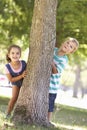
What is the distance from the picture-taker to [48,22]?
8.46 metres

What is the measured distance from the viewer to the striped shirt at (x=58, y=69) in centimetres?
834

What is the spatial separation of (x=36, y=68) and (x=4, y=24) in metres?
11.6

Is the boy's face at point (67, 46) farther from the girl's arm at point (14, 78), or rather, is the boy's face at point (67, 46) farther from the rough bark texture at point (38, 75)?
the girl's arm at point (14, 78)

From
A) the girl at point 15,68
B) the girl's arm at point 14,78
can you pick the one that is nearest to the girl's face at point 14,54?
the girl at point 15,68

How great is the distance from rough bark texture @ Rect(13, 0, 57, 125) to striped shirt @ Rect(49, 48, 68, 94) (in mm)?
164

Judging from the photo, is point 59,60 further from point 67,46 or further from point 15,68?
point 15,68

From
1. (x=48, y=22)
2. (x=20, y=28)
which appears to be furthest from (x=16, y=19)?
(x=48, y=22)

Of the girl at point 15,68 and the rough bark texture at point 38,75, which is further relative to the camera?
the rough bark texture at point 38,75

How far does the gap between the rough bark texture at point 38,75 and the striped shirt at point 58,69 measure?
0.54 ft

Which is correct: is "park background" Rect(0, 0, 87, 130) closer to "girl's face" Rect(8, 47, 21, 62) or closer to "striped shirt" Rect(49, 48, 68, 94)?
"striped shirt" Rect(49, 48, 68, 94)

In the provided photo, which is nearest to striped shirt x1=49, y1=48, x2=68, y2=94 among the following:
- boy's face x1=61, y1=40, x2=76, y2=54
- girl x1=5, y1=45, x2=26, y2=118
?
boy's face x1=61, y1=40, x2=76, y2=54

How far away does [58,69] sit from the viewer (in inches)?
329

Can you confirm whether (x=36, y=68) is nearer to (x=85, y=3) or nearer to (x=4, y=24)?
(x=85, y=3)

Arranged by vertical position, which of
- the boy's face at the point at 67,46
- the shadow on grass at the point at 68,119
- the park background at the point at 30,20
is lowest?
the shadow on grass at the point at 68,119
